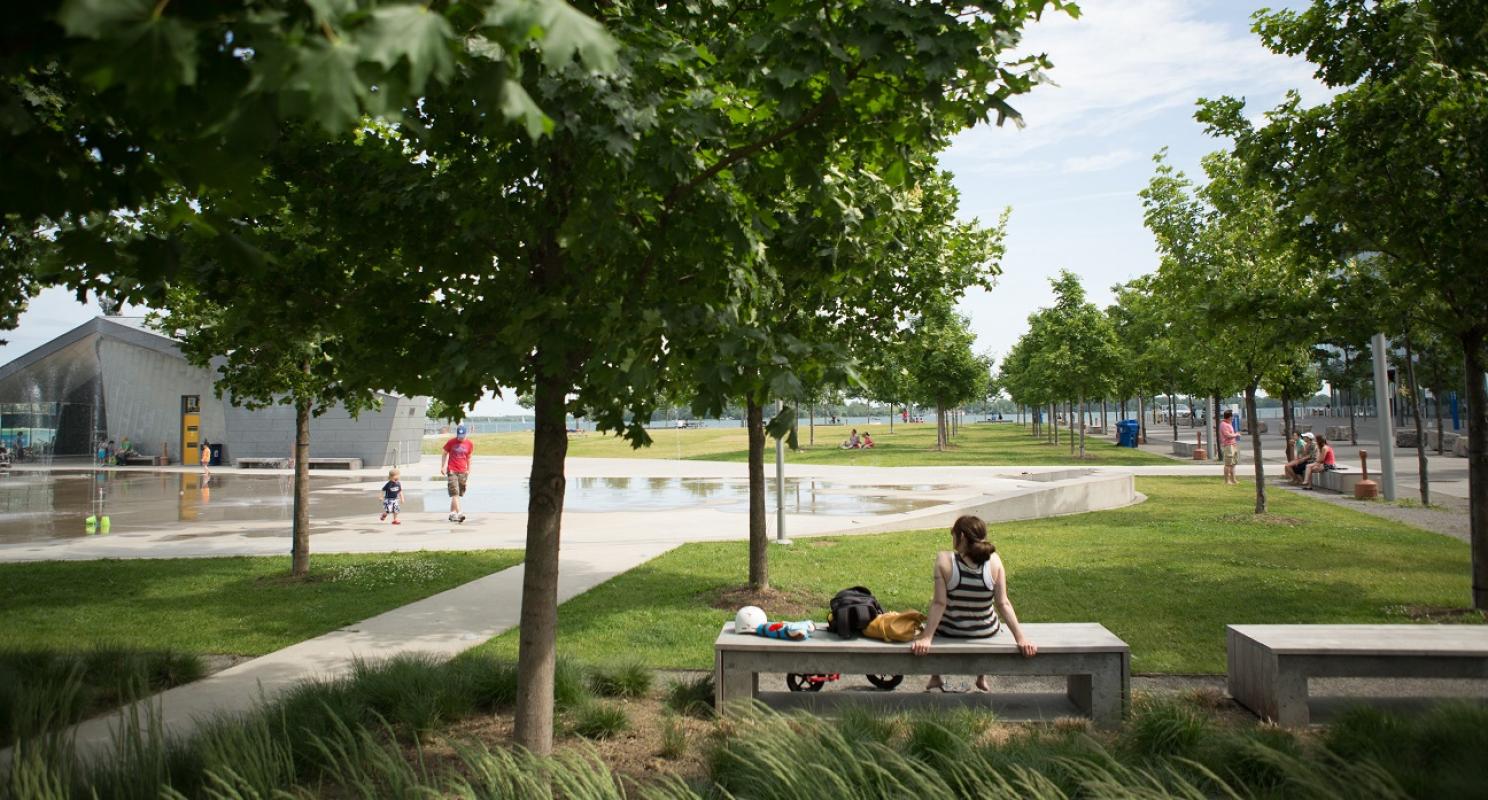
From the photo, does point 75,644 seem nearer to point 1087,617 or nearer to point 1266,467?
point 1087,617

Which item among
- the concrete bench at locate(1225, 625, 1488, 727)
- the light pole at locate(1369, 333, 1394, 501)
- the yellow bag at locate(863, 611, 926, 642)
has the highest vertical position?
the light pole at locate(1369, 333, 1394, 501)

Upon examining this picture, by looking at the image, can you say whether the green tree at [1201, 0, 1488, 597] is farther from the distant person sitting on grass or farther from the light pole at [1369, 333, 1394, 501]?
the distant person sitting on grass

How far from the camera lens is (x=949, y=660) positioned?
5434 millimetres

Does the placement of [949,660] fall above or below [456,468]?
below

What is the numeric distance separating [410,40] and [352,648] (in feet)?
22.7

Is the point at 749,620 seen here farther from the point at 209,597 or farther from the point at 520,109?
the point at 209,597

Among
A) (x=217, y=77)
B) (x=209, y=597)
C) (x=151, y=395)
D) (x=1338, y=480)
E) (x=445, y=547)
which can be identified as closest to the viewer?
(x=217, y=77)

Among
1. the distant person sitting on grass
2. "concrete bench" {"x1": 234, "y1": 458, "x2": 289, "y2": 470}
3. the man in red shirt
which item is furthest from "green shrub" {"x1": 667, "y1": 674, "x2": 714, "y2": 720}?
"concrete bench" {"x1": 234, "y1": 458, "x2": 289, "y2": 470}

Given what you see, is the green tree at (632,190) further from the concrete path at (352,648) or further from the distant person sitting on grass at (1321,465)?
the distant person sitting on grass at (1321,465)

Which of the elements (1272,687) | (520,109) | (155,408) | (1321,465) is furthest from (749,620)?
(155,408)

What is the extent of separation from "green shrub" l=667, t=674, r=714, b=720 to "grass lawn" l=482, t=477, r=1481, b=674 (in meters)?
0.82

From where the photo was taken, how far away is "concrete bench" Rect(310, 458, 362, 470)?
3638cm

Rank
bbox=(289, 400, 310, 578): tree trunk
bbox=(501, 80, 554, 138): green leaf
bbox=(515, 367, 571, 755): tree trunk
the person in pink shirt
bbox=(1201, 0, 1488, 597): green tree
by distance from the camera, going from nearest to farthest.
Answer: bbox=(501, 80, 554, 138): green leaf, bbox=(515, 367, 571, 755): tree trunk, bbox=(1201, 0, 1488, 597): green tree, bbox=(289, 400, 310, 578): tree trunk, the person in pink shirt

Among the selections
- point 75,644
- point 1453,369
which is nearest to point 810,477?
point 75,644
